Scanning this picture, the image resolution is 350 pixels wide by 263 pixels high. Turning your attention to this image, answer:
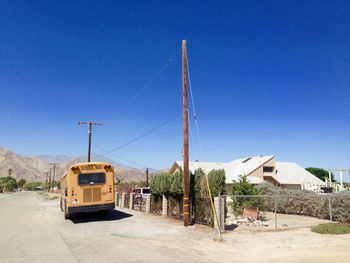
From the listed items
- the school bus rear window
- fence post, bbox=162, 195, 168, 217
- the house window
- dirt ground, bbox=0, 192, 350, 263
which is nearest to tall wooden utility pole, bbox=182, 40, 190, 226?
dirt ground, bbox=0, 192, 350, 263

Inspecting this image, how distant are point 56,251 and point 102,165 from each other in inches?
372

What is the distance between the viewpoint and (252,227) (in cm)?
1691

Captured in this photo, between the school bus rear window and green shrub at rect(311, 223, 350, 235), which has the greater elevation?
the school bus rear window

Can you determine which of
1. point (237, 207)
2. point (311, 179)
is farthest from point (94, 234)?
point (311, 179)

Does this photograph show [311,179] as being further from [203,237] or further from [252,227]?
[203,237]

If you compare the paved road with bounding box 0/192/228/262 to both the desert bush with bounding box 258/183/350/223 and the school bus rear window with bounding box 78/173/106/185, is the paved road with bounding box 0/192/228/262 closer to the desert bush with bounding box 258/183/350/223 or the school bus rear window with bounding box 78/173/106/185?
the school bus rear window with bounding box 78/173/106/185

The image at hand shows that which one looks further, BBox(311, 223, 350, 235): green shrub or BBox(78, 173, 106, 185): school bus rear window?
BBox(78, 173, 106, 185): school bus rear window

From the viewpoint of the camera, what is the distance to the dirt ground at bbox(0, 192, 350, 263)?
392 inches

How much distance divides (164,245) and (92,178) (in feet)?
29.2

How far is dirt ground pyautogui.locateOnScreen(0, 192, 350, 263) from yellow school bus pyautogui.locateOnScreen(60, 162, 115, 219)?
2.30m

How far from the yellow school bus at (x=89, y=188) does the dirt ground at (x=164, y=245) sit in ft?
7.54

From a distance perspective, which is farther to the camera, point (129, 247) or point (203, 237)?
point (203, 237)

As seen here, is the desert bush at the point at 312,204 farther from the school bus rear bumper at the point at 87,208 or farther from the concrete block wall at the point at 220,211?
the school bus rear bumper at the point at 87,208

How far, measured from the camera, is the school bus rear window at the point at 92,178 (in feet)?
63.6
